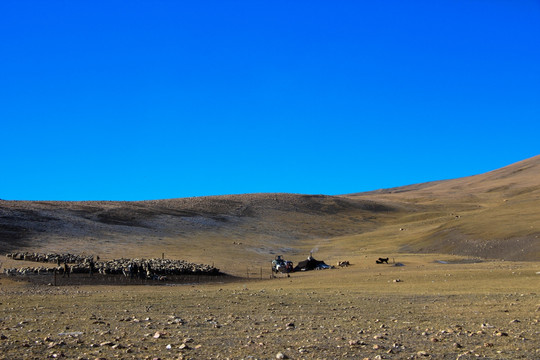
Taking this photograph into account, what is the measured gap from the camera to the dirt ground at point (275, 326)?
9.70 meters

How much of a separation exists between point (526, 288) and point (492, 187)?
399 feet

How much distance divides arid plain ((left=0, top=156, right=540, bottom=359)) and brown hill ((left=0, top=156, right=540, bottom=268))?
0.94ft

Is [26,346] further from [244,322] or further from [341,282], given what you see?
[341,282]

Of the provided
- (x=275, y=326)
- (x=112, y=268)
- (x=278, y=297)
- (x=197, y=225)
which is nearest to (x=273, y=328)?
(x=275, y=326)

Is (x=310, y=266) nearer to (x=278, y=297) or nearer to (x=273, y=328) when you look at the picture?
(x=278, y=297)

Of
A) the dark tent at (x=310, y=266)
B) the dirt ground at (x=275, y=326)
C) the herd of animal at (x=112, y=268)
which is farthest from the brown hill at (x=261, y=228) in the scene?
the dirt ground at (x=275, y=326)

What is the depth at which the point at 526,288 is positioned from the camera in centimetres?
2248

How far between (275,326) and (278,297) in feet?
25.2

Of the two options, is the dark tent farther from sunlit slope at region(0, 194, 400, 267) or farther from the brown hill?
sunlit slope at region(0, 194, 400, 267)

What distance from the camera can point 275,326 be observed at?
12750mm

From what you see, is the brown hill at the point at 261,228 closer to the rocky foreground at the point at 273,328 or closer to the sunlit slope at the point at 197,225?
the sunlit slope at the point at 197,225

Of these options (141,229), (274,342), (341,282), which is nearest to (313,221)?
(141,229)

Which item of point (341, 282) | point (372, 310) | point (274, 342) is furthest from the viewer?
point (341, 282)

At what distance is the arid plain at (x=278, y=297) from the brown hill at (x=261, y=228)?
287mm
